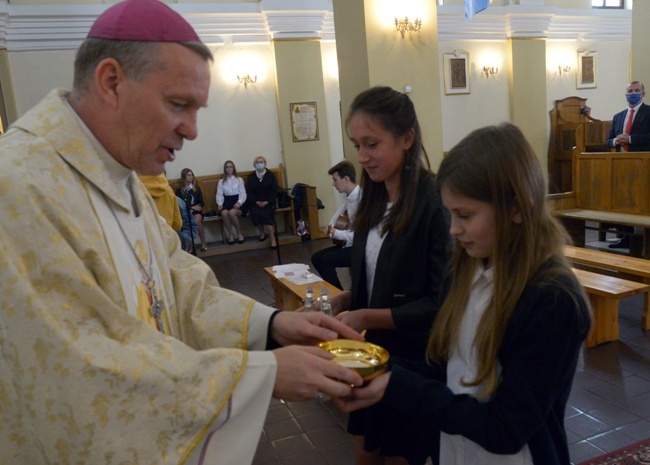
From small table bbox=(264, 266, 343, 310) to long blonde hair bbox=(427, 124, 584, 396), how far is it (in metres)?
2.58

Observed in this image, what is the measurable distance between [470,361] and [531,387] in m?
0.21

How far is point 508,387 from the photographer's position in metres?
1.24

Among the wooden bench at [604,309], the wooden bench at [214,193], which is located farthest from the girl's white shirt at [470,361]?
the wooden bench at [214,193]

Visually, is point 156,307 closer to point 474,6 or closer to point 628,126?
point 474,6

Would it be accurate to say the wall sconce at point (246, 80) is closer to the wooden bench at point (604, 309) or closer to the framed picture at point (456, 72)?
the framed picture at point (456, 72)

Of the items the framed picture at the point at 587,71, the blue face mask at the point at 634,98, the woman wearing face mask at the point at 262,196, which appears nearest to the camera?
the blue face mask at the point at 634,98

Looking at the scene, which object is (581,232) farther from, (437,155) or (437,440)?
(437,440)

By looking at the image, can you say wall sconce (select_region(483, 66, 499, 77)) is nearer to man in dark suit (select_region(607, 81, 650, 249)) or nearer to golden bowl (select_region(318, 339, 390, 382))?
man in dark suit (select_region(607, 81, 650, 249))

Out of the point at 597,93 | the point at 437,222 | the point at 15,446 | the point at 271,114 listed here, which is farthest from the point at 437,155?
the point at 597,93

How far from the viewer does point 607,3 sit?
13.3 m

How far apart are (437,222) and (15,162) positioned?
120cm

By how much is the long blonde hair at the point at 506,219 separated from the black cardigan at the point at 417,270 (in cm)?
39

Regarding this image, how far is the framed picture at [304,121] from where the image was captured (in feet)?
32.2

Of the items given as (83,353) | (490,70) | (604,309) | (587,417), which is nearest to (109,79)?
(83,353)
